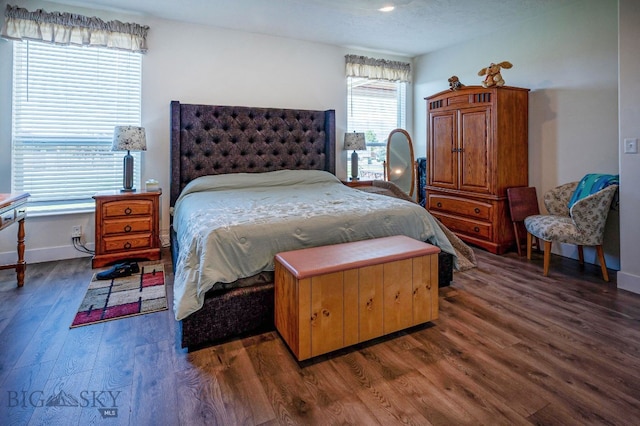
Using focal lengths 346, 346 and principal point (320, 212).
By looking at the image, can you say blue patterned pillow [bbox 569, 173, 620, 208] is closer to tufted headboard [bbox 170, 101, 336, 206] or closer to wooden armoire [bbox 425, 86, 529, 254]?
wooden armoire [bbox 425, 86, 529, 254]

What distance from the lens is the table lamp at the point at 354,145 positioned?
4.12 metres

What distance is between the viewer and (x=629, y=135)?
7.88 ft

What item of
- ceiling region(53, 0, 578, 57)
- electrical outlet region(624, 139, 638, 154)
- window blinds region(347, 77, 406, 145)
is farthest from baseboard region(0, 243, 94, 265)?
electrical outlet region(624, 139, 638, 154)

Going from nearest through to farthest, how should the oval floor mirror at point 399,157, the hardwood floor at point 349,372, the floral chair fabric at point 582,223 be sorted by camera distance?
the hardwood floor at point 349,372
the floral chair fabric at point 582,223
the oval floor mirror at point 399,157

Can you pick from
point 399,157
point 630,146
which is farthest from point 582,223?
point 399,157

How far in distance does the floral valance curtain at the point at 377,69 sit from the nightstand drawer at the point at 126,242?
9.73 ft

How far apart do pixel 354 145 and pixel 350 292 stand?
274 cm

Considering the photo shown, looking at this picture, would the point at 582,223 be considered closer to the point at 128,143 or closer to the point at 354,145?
the point at 354,145

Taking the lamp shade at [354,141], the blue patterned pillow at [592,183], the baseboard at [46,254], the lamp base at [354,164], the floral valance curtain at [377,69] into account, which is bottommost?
the baseboard at [46,254]

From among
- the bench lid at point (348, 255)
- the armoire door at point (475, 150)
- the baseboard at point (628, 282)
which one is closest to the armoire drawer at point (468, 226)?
the armoire door at point (475, 150)

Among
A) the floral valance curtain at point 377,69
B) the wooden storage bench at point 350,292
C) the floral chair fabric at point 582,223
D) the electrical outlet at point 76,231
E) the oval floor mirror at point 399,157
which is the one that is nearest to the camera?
the wooden storage bench at point 350,292

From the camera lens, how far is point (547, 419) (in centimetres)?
124

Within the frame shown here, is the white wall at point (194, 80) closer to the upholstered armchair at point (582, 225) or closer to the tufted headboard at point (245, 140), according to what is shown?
the tufted headboard at point (245, 140)

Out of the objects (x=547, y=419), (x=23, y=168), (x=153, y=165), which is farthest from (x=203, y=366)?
(x=23, y=168)
